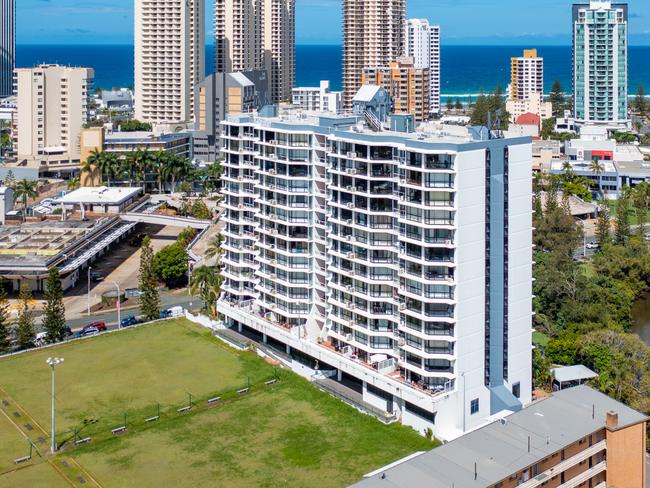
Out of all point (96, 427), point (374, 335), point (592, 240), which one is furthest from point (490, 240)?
point (592, 240)

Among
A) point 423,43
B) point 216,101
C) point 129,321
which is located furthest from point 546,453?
point 423,43

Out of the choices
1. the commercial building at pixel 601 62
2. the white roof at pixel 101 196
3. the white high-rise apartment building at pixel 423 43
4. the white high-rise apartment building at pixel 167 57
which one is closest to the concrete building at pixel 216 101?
the white high-rise apartment building at pixel 167 57

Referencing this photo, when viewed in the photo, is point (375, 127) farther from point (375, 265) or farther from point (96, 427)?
point (96, 427)

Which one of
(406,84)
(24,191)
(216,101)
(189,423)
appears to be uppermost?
(406,84)

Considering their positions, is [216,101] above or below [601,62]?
below

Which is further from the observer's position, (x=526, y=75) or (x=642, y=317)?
(x=526, y=75)

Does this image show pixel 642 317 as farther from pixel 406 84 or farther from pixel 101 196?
pixel 406 84
